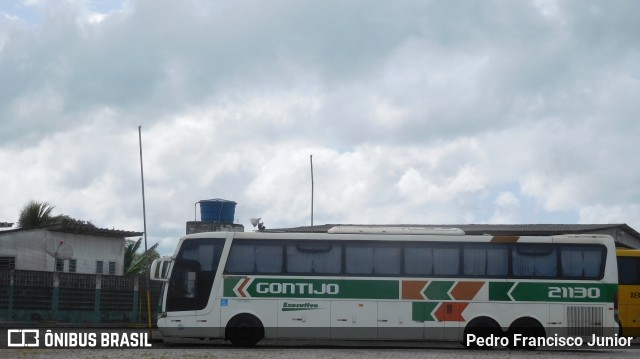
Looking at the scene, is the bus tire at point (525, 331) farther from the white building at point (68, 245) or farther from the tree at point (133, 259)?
the tree at point (133, 259)

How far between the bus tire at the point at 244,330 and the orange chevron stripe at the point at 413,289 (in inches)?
152

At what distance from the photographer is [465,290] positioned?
26.4 meters

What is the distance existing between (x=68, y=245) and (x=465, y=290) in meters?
20.4

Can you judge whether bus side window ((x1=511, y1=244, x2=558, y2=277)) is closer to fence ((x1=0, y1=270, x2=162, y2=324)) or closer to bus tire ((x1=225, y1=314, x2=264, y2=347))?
bus tire ((x1=225, y1=314, x2=264, y2=347))

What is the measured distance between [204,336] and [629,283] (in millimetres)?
13480

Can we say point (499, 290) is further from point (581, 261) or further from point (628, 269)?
point (628, 269)

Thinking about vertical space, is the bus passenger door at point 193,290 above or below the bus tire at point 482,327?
above

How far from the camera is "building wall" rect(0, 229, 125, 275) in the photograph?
43.7 meters

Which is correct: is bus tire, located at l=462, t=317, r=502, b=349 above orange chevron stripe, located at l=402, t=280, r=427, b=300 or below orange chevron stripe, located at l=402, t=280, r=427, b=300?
below

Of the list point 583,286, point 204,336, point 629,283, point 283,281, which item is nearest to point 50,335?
point 204,336

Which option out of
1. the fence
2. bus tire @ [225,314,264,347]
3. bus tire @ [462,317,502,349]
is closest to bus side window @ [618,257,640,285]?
bus tire @ [462,317,502,349]

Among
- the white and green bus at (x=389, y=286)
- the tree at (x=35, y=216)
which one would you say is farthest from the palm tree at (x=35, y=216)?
the white and green bus at (x=389, y=286)

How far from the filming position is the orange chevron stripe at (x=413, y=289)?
26344mm

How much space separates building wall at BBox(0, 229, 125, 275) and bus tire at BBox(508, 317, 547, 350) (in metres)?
24.2
